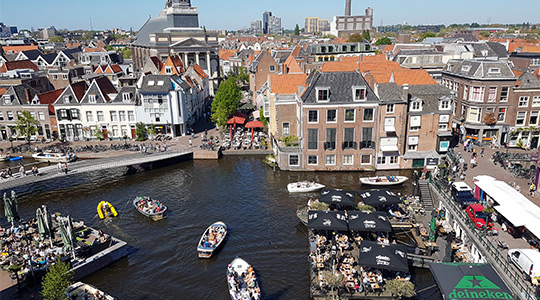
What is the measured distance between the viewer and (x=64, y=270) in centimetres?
3331

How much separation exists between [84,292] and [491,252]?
3807 cm

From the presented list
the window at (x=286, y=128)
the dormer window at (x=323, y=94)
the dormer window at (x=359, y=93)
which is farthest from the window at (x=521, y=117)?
the window at (x=286, y=128)

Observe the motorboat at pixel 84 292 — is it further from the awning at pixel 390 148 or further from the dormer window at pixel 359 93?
the awning at pixel 390 148

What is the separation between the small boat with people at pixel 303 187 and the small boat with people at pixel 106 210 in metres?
25.1

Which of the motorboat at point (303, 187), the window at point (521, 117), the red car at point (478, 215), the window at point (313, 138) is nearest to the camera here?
the red car at point (478, 215)

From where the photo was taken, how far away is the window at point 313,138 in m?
62.9

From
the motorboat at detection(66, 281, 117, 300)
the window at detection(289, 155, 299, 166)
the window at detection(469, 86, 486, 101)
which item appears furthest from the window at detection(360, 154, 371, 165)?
the motorboat at detection(66, 281, 117, 300)

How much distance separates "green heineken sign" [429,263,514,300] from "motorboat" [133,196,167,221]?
33.8 m

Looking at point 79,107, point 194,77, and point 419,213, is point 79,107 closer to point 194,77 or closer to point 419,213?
point 194,77

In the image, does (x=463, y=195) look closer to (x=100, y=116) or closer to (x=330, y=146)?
(x=330, y=146)

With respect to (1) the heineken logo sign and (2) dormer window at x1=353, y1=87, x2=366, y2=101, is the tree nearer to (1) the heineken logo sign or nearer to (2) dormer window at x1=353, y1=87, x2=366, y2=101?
(2) dormer window at x1=353, y1=87, x2=366, y2=101

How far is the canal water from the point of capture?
38.4 meters

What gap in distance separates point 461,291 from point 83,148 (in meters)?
69.3

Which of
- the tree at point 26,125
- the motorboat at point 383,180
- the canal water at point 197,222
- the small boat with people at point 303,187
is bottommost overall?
the canal water at point 197,222
